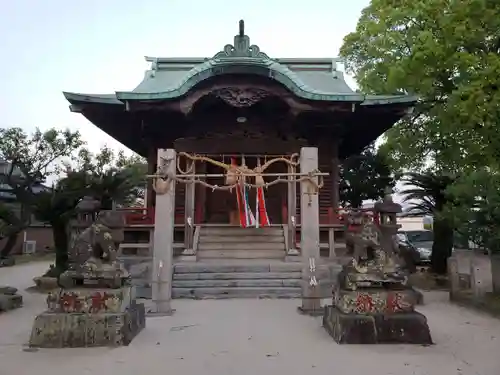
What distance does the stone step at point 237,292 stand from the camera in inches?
413

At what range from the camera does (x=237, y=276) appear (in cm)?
1101

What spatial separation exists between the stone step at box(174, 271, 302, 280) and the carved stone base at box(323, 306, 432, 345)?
192 inches

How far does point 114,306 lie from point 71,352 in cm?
80

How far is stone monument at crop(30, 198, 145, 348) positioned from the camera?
6035 millimetres

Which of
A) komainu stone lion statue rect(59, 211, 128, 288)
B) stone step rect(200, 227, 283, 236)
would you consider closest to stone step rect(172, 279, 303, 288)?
stone step rect(200, 227, 283, 236)

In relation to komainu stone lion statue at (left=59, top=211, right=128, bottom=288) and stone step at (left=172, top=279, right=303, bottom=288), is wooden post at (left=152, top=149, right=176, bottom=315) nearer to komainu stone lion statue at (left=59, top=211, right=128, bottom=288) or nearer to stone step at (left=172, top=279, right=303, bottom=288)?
komainu stone lion statue at (left=59, top=211, right=128, bottom=288)

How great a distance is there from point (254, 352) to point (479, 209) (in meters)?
6.43

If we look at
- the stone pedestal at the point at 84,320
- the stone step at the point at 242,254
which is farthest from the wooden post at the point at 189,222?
the stone pedestal at the point at 84,320

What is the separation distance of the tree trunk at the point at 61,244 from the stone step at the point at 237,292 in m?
4.12

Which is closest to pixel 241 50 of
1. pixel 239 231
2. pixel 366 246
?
pixel 239 231

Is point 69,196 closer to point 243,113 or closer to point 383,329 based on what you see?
point 243,113

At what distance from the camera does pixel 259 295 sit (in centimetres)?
1052

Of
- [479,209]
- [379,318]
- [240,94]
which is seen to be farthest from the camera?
[240,94]

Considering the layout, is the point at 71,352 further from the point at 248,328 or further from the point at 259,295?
the point at 259,295
